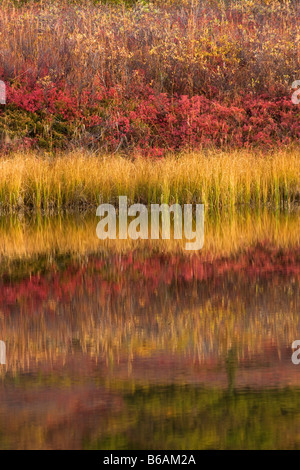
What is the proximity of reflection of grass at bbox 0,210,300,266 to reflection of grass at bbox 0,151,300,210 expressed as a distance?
1048 millimetres

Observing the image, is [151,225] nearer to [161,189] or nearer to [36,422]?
[161,189]

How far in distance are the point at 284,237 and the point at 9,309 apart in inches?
218

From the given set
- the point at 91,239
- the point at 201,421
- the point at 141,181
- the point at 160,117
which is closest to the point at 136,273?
the point at 91,239

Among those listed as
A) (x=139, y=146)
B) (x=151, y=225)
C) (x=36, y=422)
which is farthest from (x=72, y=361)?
(x=139, y=146)

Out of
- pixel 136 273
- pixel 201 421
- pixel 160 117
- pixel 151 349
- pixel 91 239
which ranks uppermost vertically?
pixel 160 117

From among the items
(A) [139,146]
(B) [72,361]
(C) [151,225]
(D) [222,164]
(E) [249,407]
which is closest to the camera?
(E) [249,407]

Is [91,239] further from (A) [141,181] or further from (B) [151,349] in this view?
(B) [151,349]

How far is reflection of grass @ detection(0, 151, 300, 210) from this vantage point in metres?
16.6

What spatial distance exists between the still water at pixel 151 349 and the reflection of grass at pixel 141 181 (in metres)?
5.21

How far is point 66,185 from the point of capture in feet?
55.6

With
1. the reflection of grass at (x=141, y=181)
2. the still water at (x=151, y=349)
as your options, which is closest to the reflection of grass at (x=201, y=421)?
the still water at (x=151, y=349)

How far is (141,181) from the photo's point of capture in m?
17.0

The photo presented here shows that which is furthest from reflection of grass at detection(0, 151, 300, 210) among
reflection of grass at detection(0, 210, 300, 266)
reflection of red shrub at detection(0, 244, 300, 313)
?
reflection of red shrub at detection(0, 244, 300, 313)

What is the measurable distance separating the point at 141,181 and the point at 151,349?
36.2 feet
